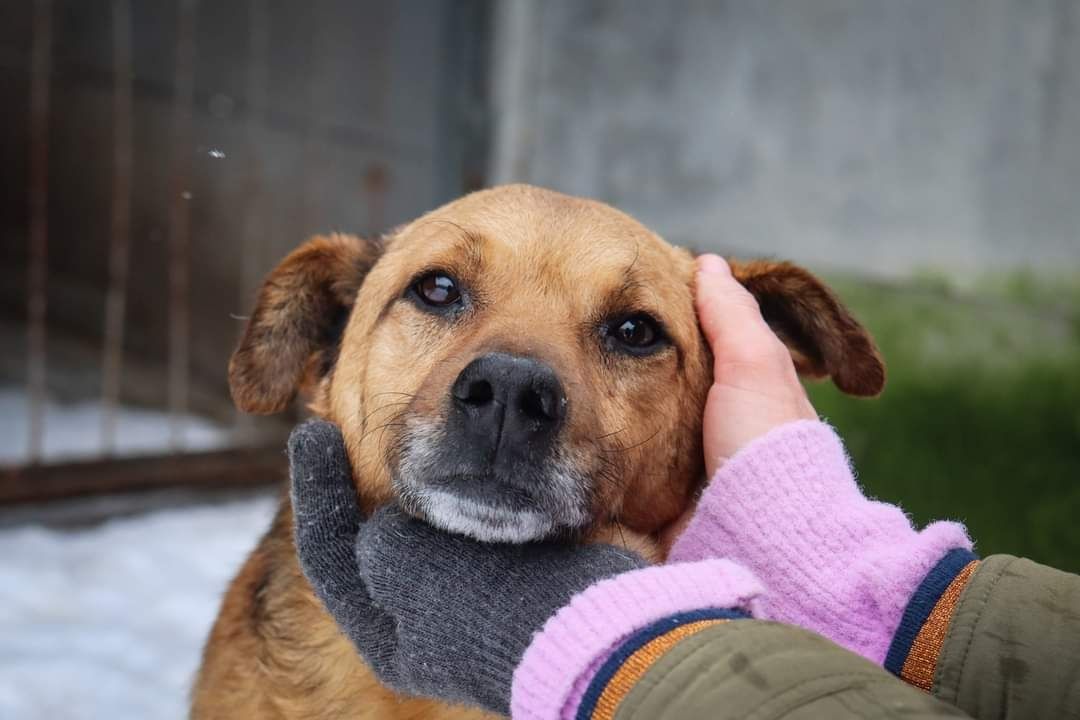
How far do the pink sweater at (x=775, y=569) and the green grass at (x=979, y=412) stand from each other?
255cm

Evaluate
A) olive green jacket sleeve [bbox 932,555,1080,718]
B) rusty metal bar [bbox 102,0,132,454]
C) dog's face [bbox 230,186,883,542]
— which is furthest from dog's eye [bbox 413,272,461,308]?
rusty metal bar [bbox 102,0,132,454]

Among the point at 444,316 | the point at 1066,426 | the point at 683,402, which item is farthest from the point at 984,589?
the point at 1066,426

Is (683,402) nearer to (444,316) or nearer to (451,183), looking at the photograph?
(444,316)

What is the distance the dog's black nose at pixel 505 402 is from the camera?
71.9 inches

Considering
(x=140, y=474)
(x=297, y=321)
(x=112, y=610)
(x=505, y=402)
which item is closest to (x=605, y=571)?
(x=505, y=402)

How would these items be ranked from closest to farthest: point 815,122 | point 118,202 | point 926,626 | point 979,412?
point 926,626 < point 979,412 < point 815,122 < point 118,202

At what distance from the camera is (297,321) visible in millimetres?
2596

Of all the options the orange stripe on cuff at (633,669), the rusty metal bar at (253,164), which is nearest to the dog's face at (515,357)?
the orange stripe on cuff at (633,669)

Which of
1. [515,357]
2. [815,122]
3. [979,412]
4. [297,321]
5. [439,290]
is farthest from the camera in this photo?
[815,122]

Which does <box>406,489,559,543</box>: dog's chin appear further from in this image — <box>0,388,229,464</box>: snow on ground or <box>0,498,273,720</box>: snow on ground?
<box>0,388,229,464</box>: snow on ground

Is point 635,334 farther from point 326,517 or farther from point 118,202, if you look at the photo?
point 118,202

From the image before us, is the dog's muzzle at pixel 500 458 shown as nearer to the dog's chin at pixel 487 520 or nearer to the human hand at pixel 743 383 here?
the dog's chin at pixel 487 520

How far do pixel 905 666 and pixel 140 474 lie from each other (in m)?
4.34

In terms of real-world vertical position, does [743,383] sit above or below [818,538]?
above
